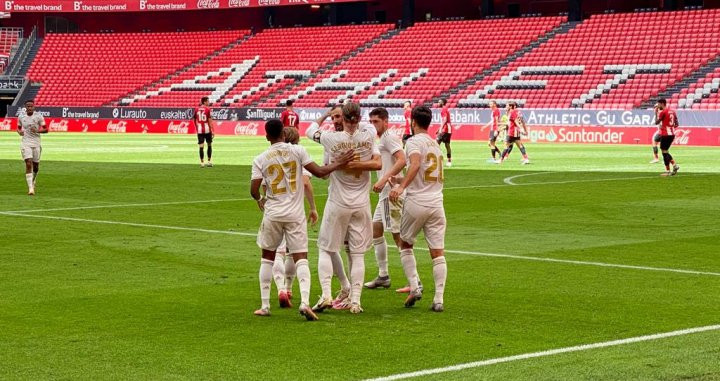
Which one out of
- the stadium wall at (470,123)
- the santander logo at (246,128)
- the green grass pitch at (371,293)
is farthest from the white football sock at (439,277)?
the santander logo at (246,128)

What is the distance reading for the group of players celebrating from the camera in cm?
1084

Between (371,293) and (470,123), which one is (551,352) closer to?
(371,293)

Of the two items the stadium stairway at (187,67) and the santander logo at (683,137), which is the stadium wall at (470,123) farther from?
the stadium stairway at (187,67)

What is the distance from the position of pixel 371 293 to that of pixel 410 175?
6.05ft

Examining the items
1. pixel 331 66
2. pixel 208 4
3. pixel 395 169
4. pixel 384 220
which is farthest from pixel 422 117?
pixel 208 4

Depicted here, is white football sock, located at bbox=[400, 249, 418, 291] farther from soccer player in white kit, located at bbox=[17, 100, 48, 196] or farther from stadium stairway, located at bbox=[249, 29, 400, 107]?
stadium stairway, located at bbox=[249, 29, 400, 107]

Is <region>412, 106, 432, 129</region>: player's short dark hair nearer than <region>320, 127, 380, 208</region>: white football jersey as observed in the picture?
No

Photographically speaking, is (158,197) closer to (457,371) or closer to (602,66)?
(457,371)

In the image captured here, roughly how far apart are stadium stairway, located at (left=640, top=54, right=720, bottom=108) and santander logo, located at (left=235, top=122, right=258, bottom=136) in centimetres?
2061

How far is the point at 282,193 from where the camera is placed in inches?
428

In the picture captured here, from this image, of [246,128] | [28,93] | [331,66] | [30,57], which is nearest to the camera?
[246,128]

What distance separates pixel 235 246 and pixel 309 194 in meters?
5.00

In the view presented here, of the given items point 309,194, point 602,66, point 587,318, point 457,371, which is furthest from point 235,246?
point 602,66

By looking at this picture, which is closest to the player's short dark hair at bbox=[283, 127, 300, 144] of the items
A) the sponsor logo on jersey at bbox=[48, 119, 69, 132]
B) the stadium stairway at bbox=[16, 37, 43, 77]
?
the sponsor logo on jersey at bbox=[48, 119, 69, 132]
